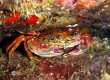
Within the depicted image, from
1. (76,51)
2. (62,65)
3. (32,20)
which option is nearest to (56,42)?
(76,51)

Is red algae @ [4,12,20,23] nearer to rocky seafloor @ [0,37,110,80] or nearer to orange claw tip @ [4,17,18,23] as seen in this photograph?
orange claw tip @ [4,17,18,23]

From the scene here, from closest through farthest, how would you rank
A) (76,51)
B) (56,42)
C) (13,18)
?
(13,18)
(76,51)
(56,42)

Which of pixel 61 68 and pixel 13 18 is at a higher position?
pixel 13 18

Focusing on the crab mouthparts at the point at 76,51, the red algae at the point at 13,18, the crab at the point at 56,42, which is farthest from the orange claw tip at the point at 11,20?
the crab mouthparts at the point at 76,51

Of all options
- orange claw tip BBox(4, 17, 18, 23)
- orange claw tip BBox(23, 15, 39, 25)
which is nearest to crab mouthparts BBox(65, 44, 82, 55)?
orange claw tip BBox(23, 15, 39, 25)

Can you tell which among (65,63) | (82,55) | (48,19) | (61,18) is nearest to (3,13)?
(48,19)

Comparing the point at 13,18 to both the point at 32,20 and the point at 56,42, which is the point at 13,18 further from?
the point at 56,42

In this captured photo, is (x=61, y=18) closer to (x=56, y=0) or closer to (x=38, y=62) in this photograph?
(x=56, y=0)

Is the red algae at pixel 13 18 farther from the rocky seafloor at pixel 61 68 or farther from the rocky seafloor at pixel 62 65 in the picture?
the rocky seafloor at pixel 61 68

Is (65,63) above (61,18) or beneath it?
beneath
